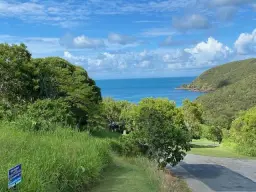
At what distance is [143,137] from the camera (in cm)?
1591

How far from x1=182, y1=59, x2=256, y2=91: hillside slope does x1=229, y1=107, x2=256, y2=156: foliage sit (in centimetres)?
7370

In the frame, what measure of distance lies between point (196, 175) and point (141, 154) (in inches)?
150

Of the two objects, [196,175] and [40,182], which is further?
[196,175]

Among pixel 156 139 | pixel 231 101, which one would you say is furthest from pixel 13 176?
pixel 231 101

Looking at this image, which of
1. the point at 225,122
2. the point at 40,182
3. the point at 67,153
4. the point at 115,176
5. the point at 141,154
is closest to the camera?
the point at 40,182

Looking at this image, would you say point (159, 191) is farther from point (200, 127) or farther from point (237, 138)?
point (200, 127)

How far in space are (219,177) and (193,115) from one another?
32.3 m

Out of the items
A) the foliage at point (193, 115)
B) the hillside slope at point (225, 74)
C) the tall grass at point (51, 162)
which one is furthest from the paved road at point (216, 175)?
the hillside slope at point (225, 74)

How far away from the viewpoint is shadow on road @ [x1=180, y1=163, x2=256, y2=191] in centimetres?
1514

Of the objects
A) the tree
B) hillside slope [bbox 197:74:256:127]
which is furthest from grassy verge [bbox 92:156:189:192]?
hillside slope [bbox 197:74:256:127]

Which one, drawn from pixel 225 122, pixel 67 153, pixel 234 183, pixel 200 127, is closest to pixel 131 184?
pixel 67 153

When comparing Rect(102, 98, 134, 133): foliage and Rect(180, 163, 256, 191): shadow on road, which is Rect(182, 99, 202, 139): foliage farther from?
Rect(180, 163, 256, 191): shadow on road

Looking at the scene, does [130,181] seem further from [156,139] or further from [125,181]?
[156,139]

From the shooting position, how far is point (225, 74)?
131125 millimetres
